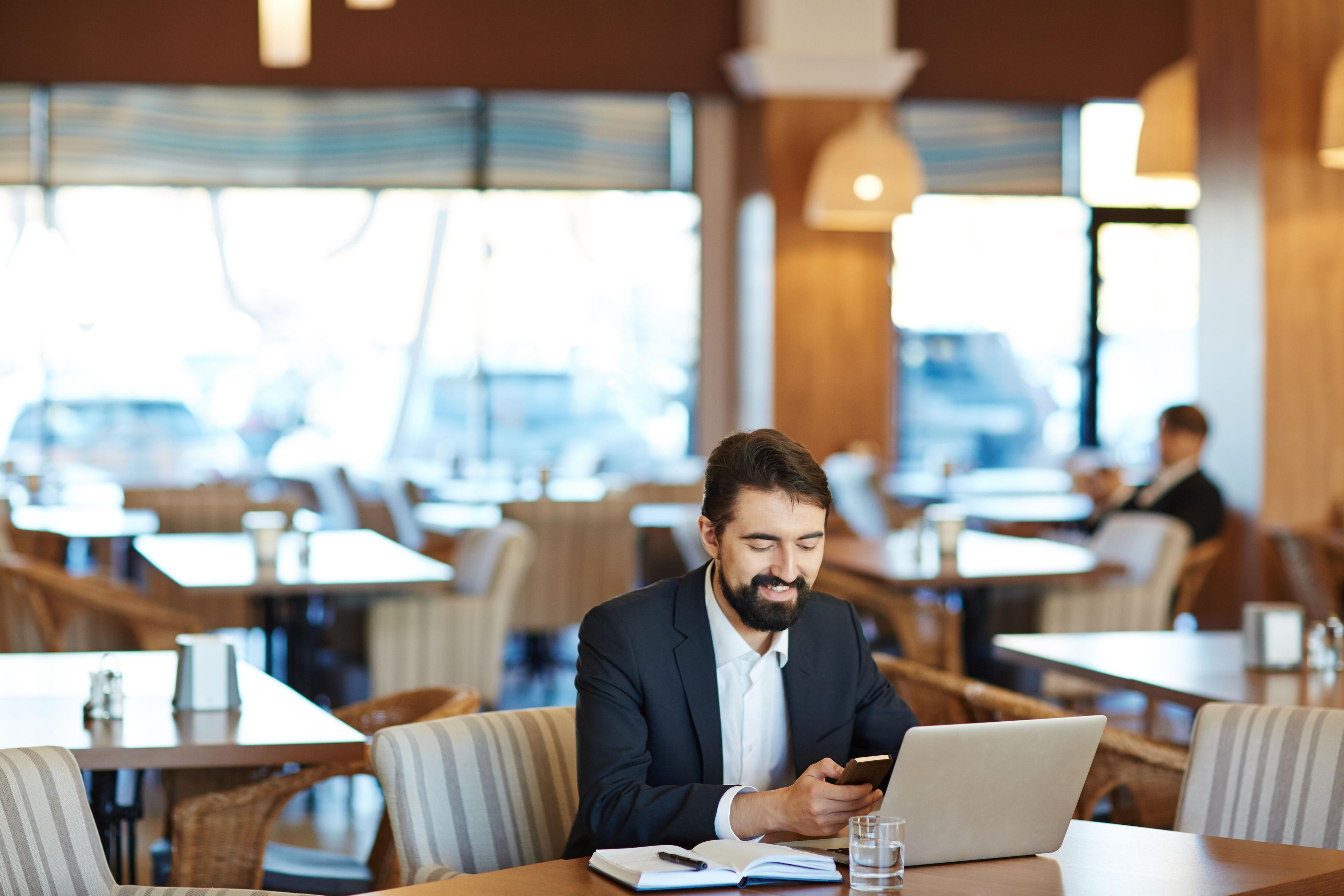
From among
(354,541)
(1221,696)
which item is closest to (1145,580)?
(1221,696)

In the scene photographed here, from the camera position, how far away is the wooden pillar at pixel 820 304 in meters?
9.46

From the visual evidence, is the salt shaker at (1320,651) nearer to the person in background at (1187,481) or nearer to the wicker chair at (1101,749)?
the wicker chair at (1101,749)

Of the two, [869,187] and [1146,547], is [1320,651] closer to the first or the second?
[1146,547]

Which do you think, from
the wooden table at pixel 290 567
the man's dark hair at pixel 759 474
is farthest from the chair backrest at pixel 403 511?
the man's dark hair at pixel 759 474

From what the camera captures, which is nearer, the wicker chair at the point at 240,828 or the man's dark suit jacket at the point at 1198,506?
the wicker chair at the point at 240,828

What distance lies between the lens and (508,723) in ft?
8.34

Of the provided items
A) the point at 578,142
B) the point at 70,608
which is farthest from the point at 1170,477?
the point at 578,142

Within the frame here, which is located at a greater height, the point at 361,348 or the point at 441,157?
the point at 441,157

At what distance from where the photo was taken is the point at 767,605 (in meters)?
2.37

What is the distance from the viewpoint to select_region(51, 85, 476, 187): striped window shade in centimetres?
957

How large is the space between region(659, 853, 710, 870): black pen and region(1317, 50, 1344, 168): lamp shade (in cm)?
446

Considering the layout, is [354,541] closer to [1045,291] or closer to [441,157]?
[441,157]

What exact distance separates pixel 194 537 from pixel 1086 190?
6742 millimetres

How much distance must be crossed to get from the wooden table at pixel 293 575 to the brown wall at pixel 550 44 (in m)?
4.28
